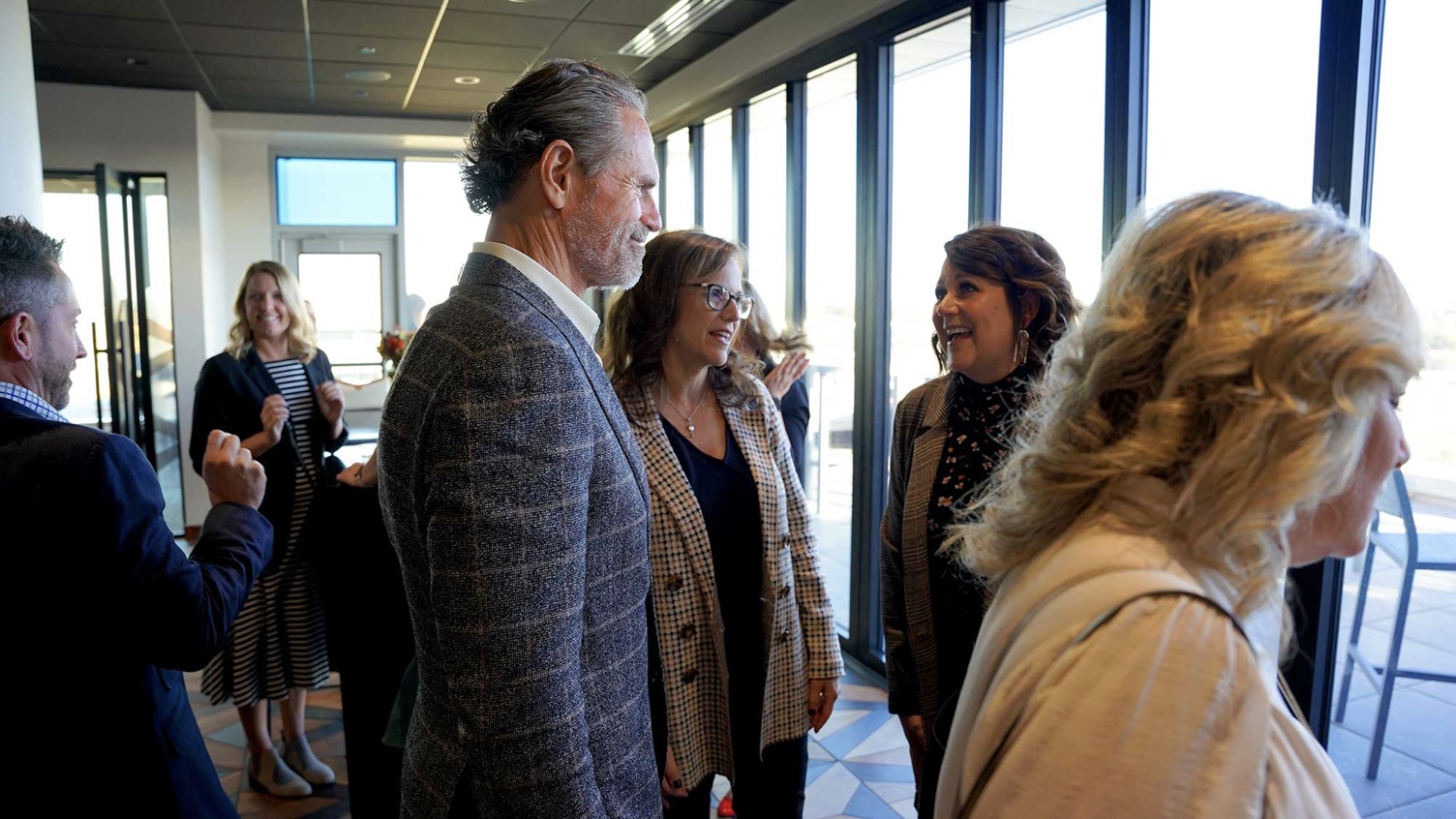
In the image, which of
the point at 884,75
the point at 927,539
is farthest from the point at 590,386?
the point at 884,75

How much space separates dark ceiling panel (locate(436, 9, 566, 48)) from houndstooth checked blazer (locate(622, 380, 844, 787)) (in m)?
3.75

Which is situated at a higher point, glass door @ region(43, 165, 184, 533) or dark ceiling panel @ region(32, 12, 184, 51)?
dark ceiling panel @ region(32, 12, 184, 51)

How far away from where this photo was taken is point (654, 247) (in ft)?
7.00

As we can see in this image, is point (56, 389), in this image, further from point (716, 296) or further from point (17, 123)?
point (17, 123)

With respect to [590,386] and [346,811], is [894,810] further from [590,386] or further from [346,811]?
[590,386]

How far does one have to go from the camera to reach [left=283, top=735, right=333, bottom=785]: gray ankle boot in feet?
10.8

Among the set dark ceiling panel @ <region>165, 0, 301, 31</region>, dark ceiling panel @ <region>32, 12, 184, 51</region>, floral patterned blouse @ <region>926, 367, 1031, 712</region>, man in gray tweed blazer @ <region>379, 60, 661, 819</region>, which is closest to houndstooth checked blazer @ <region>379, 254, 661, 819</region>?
man in gray tweed blazer @ <region>379, 60, 661, 819</region>

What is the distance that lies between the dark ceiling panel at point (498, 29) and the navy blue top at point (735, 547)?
3830 mm

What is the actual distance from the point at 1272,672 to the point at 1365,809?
195 centimetres

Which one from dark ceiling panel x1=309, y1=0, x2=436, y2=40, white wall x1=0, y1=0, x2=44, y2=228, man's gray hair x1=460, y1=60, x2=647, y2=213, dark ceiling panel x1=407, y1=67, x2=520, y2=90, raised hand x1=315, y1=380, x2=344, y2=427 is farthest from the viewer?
dark ceiling panel x1=407, y1=67, x2=520, y2=90

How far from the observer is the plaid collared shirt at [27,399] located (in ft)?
4.46

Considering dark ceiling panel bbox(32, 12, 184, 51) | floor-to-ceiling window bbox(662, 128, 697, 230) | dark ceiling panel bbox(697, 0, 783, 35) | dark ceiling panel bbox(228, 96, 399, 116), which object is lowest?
floor-to-ceiling window bbox(662, 128, 697, 230)

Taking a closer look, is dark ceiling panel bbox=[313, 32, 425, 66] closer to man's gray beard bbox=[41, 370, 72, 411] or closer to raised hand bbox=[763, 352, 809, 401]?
raised hand bbox=[763, 352, 809, 401]

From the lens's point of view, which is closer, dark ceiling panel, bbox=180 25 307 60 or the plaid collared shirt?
the plaid collared shirt
